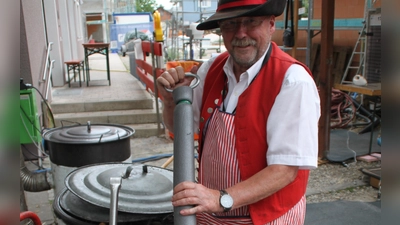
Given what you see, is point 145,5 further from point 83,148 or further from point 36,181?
point 83,148

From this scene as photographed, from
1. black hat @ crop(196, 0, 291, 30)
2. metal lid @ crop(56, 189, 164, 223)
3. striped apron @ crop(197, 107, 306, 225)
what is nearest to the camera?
black hat @ crop(196, 0, 291, 30)

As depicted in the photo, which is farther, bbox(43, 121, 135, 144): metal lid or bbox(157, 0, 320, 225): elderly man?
bbox(43, 121, 135, 144): metal lid

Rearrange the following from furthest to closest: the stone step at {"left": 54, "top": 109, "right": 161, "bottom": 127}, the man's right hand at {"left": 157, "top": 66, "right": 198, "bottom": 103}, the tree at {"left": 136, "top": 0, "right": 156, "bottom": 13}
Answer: the tree at {"left": 136, "top": 0, "right": 156, "bottom": 13} < the stone step at {"left": 54, "top": 109, "right": 161, "bottom": 127} < the man's right hand at {"left": 157, "top": 66, "right": 198, "bottom": 103}

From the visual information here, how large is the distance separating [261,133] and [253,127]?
1.6 inches

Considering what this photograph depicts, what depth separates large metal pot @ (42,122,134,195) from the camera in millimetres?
2750

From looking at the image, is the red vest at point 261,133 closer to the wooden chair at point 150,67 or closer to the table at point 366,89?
the table at point 366,89

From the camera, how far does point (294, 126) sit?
1.43m

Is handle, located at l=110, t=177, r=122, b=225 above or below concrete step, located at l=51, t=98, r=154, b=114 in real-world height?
above

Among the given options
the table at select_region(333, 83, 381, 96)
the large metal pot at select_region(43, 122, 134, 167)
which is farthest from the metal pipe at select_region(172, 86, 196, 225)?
the table at select_region(333, 83, 381, 96)

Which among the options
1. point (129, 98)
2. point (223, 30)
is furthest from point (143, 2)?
point (223, 30)

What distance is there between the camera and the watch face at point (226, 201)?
4.50 ft

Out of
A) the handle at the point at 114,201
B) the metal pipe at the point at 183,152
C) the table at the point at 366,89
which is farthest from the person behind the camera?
the table at the point at 366,89

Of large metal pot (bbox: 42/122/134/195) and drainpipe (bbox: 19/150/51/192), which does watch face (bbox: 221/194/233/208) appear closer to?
large metal pot (bbox: 42/122/134/195)

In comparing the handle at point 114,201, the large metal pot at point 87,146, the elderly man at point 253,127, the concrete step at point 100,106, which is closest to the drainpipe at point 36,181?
the large metal pot at point 87,146
